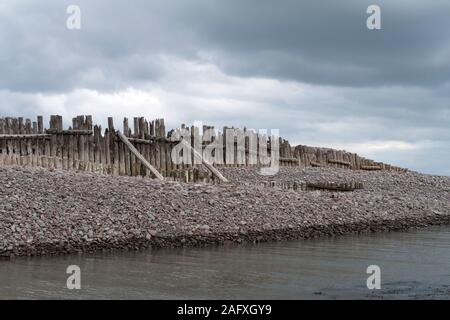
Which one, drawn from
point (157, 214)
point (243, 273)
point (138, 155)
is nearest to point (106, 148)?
point (138, 155)

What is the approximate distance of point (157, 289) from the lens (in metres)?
13.0

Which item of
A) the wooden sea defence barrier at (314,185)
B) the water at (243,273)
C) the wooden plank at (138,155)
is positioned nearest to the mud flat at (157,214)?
the water at (243,273)

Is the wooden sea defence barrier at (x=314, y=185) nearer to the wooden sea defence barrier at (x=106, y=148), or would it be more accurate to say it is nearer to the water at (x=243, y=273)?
the wooden sea defence barrier at (x=106, y=148)

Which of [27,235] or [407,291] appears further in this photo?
[27,235]

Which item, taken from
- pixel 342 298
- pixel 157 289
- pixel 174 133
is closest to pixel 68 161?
pixel 174 133

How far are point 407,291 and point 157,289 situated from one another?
497cm

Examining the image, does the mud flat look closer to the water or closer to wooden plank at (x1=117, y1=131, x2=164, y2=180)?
the water

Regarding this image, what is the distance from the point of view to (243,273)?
1488cm

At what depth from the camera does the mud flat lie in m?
16.9

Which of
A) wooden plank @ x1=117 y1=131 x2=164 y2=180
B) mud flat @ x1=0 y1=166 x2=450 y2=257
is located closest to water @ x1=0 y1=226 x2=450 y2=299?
mud flat @ x1=0 y1=166 x2=450 y2=257

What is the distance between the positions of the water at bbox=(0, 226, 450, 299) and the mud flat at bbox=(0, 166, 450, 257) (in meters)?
0.58

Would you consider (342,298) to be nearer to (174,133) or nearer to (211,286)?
(211,286)

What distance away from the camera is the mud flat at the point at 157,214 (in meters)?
16.9
